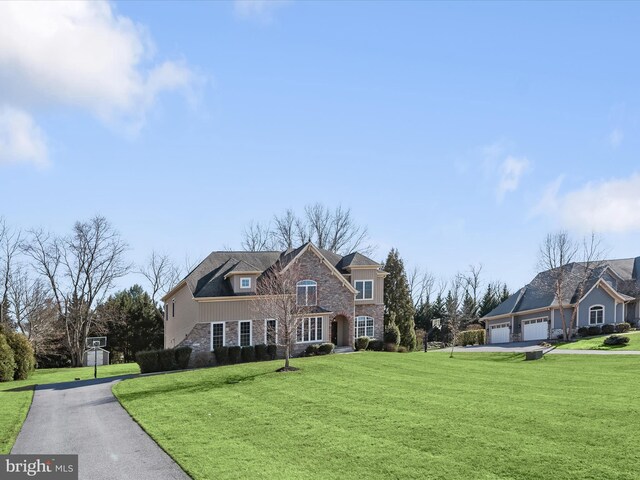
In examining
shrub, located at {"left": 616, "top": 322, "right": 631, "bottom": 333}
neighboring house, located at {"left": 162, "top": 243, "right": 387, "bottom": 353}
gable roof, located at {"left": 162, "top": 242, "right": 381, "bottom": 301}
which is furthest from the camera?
shrub, located at {"left": 616, "top": 322, "right": 631, "bottom": 333}

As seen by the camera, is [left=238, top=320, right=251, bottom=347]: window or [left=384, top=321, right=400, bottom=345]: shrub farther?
[left=384, top=321, right=400, bottom=345]: shrub

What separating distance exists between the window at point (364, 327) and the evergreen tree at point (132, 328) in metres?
28.7

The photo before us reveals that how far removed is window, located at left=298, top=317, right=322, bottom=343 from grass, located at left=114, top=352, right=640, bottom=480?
38.9ft

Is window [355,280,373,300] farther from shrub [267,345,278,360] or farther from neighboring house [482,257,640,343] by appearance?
neighboring house [482,257,640,343]

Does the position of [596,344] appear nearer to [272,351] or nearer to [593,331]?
[593,331]

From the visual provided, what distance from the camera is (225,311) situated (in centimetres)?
3928

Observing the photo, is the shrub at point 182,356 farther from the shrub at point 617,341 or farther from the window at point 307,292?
the shrub at point 617,341

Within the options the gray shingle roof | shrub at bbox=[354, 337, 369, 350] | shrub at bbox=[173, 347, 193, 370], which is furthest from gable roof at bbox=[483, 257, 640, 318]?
shrub at bbox=[173, 347, 193, 370]

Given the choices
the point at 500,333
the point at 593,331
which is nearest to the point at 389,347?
the point at 593,331

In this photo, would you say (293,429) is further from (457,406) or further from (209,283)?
(209,283)

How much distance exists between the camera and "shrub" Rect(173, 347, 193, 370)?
120 ft

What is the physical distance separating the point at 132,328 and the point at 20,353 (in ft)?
85.3

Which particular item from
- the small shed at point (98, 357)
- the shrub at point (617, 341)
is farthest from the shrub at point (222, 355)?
the shrub at point (617, 341)

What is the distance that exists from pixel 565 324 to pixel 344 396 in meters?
34.4
